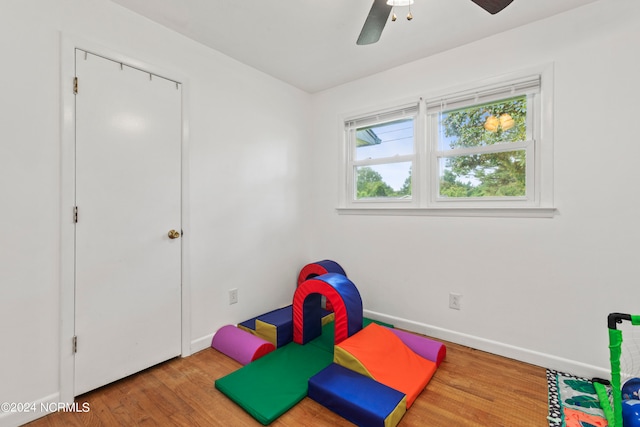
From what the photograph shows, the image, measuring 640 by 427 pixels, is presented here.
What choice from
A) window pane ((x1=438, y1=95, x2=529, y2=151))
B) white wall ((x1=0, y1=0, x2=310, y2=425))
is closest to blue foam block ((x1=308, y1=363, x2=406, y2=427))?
white wall ((x1=0, y1=0, x2=310, y2=425))

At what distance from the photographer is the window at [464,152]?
2.26 meters

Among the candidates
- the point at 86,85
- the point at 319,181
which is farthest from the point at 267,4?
the point at 319,181

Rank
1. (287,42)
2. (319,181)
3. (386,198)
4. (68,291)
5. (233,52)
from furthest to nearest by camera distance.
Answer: (319,181) → (386,198) → (233,52) → (287,42) → (68,291)

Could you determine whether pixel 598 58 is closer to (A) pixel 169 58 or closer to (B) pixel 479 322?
(B) pixel 479 322

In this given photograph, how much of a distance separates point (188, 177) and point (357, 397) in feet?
6.44

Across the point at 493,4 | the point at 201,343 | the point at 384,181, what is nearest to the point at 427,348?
the point at 384,181

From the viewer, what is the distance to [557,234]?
2.16 meters

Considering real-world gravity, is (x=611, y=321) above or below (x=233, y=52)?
below

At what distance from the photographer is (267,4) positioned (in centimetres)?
201

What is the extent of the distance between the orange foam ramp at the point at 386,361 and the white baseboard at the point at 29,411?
66.3 inches

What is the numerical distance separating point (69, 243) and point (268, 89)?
2.16 meters

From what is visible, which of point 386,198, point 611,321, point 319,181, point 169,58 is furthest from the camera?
point 319,181

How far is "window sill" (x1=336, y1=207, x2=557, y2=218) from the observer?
7.30 ft

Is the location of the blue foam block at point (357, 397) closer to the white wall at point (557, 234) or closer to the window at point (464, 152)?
the white wall at point (557, 234)
